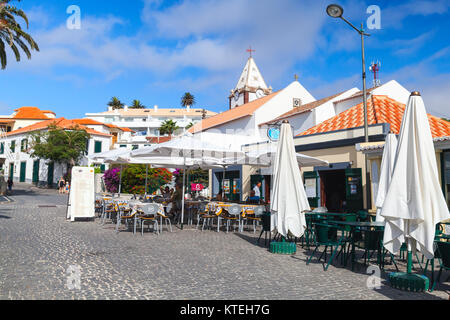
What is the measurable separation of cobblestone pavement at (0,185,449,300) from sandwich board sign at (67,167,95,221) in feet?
11.5

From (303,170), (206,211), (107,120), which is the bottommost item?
(206,211)

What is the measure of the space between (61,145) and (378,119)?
110 feet

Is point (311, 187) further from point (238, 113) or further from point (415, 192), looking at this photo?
point (238, 113)

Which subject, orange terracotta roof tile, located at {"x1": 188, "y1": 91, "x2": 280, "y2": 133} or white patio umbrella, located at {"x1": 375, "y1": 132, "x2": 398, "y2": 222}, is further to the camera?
orange terracotta roof tile, located at {"x1": 188, "y1": 91, "x2": 280, "y2": 133}

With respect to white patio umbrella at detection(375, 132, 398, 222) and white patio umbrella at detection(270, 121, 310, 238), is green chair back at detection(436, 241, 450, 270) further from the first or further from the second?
white patio umbrella at detection(270, 121, 310, 238)

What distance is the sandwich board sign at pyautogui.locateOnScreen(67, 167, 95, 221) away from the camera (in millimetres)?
12922

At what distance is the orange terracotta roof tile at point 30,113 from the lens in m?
56.9

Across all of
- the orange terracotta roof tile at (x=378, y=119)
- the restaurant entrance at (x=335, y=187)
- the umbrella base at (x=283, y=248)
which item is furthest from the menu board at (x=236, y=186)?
the umbrella base at (x=283, y=248)

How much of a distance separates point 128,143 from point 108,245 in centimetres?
4840

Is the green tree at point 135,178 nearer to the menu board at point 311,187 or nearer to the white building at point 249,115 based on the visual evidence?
the white building at point 249,115

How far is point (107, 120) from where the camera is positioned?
→ 79.9m

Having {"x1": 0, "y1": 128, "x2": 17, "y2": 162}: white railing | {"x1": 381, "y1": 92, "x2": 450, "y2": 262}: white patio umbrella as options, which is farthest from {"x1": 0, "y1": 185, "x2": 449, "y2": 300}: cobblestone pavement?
{"x1": 0, "y1": 128, "x2": 17, "y2": 162}: white railing

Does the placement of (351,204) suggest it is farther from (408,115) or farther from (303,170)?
(408,115)

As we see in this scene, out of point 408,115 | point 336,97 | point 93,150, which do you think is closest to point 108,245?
point 408,115
